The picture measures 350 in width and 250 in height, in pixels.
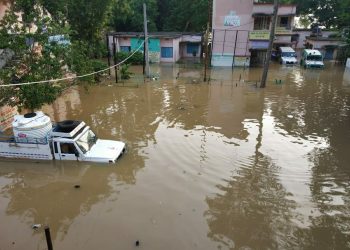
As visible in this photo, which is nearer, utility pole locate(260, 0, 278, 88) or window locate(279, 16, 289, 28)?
utility pole locate(260, 0, 278, 88)

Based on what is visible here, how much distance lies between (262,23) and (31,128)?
32.9m

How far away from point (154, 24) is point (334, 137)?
36.8m

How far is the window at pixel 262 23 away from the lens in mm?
37531

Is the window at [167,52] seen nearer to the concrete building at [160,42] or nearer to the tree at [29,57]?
the concrete building at [160,42]

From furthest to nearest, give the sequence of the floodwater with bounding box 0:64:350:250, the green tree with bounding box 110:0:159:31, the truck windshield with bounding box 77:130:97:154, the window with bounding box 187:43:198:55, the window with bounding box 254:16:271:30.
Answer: the green tree with bounding box 110:0:159:31, the window with bounding box 187:43:198:55, the window with bounding box 254:16:271:30, the truck windshield with bounding box 77:130:97:154, the floodwater with bounding box 0:64:350:250

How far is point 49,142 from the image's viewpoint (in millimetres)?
13516

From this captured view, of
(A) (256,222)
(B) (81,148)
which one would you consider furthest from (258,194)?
(B) (81,148)

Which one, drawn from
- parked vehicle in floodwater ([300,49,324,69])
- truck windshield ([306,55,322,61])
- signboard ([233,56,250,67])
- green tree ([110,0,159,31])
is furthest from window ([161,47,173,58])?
truck windshield ([306,55,322,61])

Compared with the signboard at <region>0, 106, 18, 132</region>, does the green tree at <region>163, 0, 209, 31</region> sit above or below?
above

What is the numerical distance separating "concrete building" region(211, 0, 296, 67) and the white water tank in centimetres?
2938

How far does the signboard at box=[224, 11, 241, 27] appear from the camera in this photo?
37.3m

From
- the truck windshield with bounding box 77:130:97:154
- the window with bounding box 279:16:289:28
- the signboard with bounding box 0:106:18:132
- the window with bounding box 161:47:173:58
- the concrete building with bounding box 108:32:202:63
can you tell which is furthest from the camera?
the window with bounding box 161:47:173:58

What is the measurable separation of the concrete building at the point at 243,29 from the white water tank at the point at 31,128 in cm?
2938

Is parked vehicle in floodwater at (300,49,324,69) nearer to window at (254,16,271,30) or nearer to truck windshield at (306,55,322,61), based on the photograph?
truck windshield at (306,55,322,61)
